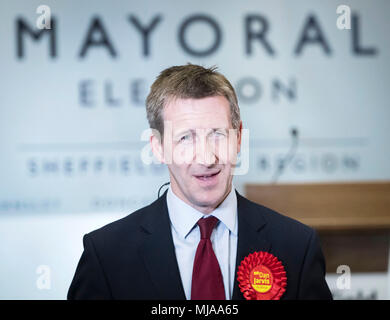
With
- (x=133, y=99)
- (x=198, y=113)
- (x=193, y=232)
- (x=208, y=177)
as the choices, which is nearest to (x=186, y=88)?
(x=198, y=113)

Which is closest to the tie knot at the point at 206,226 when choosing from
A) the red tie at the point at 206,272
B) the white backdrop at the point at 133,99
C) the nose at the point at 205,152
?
the red tie at the point at 206,272

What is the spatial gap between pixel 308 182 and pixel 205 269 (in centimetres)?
114

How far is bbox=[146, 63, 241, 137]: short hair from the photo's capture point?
0.94 m

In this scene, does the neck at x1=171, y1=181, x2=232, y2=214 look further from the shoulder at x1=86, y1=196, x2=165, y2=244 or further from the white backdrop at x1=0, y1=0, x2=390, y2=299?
the white backdrop at x1=0, y1=0, x2=390, y2=299

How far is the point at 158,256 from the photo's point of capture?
0.94 metres

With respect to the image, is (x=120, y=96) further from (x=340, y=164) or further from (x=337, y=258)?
(x=337, y=258)

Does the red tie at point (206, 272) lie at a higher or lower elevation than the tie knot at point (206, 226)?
lower

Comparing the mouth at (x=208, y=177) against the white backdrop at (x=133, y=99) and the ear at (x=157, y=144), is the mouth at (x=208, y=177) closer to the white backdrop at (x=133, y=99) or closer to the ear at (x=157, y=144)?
the ear at (x=157, y=144)

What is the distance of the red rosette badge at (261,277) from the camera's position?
37.1 inches

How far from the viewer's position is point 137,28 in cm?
206

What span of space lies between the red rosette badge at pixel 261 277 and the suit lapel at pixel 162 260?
0.12 m

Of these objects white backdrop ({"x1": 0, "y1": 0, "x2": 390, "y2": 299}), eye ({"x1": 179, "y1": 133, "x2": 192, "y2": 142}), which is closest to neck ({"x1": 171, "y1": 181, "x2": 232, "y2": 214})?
eye ({"x1": 179, "y1": 133, "x2": 192, "y2": 142})
